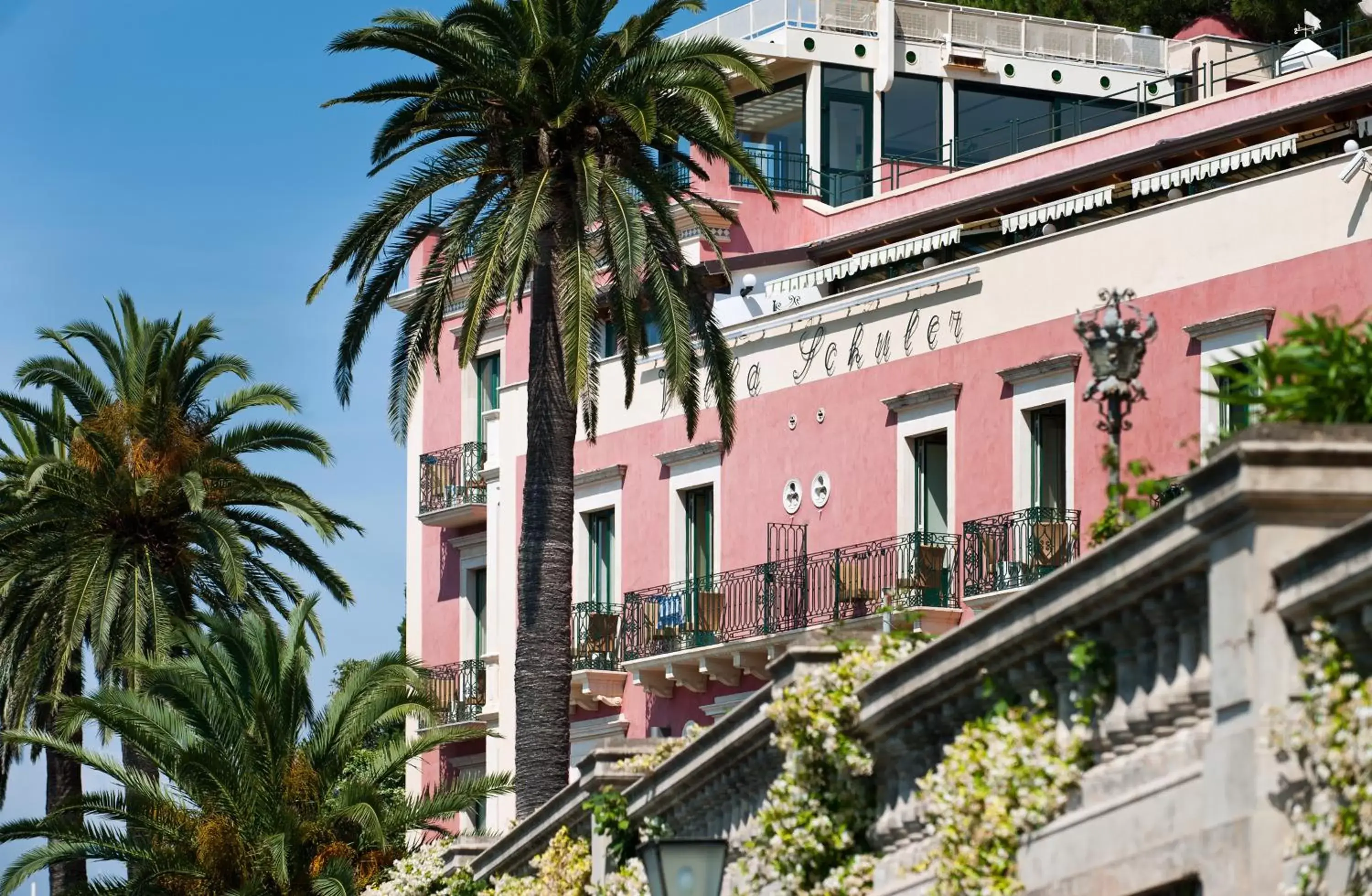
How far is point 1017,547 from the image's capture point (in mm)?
29406

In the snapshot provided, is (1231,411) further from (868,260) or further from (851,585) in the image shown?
(868,260)

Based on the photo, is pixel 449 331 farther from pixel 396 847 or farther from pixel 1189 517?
pixel 1189 517

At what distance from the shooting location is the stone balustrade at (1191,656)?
8.83 m

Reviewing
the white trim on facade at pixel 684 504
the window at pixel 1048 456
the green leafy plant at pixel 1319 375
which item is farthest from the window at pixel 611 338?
the green leafy plant at pixel 1319 375

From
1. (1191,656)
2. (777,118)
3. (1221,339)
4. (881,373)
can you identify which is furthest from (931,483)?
(1191,656)

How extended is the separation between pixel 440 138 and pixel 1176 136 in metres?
9.37

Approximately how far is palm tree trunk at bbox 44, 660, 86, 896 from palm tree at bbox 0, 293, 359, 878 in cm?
12

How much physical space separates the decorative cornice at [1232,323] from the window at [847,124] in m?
14.6

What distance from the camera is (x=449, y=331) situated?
4072 centimetres

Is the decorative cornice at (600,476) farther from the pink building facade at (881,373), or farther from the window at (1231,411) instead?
the window at (1231,411)

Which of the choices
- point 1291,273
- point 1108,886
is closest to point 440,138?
point 1291,273

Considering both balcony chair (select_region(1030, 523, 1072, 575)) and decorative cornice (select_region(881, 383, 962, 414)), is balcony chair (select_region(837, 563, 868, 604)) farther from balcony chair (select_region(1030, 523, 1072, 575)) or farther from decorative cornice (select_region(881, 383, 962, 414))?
balcony chair (select_region(1030, 523, 1072, 575))

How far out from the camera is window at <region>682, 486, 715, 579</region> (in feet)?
112

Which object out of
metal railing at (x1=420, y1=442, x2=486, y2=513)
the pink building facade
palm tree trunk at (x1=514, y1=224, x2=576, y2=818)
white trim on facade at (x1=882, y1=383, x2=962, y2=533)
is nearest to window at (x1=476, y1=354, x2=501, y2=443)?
the pink building facade
